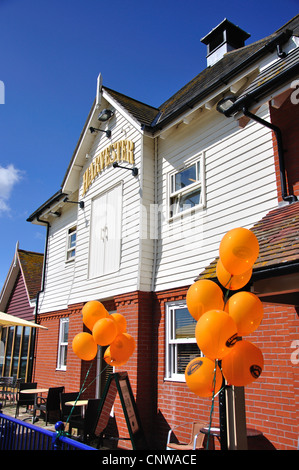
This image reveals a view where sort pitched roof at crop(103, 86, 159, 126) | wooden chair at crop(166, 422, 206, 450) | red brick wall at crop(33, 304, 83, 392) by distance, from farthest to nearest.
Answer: red brick wall at crop(33, 304, 83, 392)
pitched roof at crop(103, 86, 159, 126)
wooden chair at crop(166, 422, 206, 450)

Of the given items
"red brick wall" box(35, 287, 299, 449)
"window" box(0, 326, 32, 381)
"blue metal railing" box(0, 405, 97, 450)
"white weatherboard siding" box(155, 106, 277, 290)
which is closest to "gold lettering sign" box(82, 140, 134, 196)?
"white weatherboard siding" box(155, 106, 277, 290)

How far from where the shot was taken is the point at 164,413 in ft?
24.7

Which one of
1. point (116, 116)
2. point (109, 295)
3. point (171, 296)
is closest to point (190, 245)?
point (171, 296)

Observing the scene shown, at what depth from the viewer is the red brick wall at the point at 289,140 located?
19.8ft

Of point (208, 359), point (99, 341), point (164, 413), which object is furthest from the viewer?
point (164, 413)

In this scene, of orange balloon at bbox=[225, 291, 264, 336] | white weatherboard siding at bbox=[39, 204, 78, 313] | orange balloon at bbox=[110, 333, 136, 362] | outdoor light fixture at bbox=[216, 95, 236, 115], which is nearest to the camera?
orange balloon at bbox=[225, 291, 264, 336]

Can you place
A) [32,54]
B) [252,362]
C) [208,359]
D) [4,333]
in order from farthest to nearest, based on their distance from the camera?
[4,333] → [32,54] → [208,359] → [252,362]

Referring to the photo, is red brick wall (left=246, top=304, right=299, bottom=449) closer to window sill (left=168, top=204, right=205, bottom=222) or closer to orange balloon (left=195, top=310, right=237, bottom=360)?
orange balloon (left=195, top=310, right=237, bottom=360)

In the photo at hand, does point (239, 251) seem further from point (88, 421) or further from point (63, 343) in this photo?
point (63, 343)

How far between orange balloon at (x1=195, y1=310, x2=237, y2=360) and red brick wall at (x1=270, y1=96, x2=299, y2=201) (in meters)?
3.18

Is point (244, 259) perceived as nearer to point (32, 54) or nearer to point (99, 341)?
point (99, 341)

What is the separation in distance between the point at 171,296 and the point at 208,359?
3993mm

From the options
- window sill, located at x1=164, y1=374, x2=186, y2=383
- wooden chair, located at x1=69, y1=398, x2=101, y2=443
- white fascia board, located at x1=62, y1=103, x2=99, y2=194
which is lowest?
wooden chair, located at x1=69, y1=398, x2=101, y2=443

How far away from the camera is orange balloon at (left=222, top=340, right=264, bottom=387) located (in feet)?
11.9
